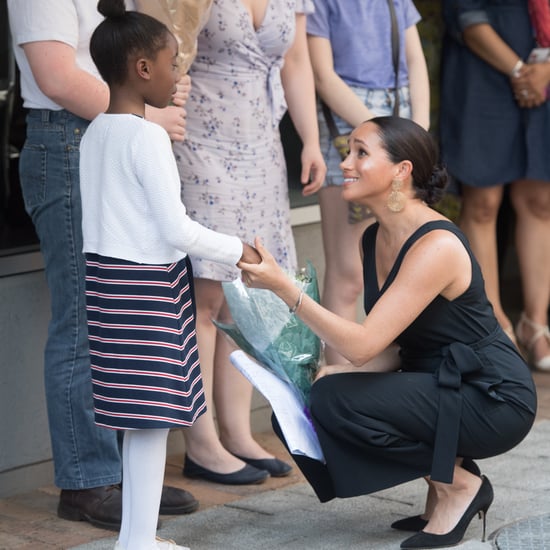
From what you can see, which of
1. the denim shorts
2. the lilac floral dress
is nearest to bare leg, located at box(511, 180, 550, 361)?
the denim shorts

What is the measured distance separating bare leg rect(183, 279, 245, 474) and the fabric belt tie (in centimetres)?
95

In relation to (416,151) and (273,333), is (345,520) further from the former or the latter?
(416,151)

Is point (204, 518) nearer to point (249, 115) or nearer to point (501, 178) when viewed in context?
point (249, 115)

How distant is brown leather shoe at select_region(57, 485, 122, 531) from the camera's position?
365cm

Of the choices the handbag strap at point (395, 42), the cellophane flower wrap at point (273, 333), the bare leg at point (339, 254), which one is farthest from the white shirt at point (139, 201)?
the handbag strap at point (395, 42)

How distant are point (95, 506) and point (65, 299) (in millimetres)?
634

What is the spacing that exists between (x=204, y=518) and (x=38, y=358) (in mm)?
844

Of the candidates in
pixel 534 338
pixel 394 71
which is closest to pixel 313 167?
pixel 394 71

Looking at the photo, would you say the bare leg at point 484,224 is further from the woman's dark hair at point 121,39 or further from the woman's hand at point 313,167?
the woman's dark hair at point 121,39

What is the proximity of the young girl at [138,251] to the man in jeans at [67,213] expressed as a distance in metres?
0.34

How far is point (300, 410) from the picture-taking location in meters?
3.44

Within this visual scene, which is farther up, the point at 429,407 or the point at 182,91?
the point at 182,91

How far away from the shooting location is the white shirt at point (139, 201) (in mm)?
3002

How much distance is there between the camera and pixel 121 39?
3.06 meters
